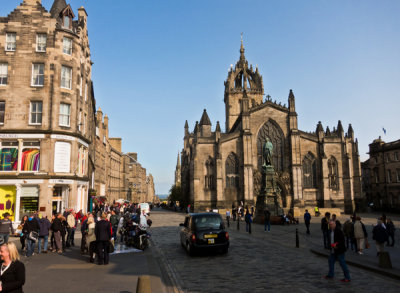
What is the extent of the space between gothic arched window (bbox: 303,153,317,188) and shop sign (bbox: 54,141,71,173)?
3722 centimetres

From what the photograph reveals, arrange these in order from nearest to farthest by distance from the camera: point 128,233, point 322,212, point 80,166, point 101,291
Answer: point 101,291, point 128,233, point 80,166, point 322,212

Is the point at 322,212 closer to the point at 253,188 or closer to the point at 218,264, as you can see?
the point at 253,188

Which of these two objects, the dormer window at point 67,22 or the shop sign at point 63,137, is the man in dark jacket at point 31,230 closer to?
the shop sign at point 63,137

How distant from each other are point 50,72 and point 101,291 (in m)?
20.2

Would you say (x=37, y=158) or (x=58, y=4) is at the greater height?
(x=58, y=4)

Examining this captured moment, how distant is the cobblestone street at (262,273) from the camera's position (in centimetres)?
806

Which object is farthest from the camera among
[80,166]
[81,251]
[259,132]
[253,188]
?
[259,132]

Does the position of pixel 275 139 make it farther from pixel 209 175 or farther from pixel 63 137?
pixel 63 137

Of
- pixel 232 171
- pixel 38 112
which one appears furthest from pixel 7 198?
pixel 232 171

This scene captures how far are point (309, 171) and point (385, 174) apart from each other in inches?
610

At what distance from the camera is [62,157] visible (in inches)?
914

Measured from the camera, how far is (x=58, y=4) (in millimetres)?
25984

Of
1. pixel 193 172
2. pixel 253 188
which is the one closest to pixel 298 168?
pixel 253 188

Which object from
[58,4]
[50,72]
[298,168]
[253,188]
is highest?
[58,4]
